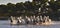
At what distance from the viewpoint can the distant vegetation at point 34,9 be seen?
15.6 metres

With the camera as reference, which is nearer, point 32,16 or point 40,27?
point 40,27

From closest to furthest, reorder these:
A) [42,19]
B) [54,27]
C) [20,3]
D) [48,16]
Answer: [54,27] < [42,19] < [48,16] < [20,3]

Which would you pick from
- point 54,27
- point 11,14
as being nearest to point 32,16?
point 11,14

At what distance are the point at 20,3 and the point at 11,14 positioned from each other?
1.24m

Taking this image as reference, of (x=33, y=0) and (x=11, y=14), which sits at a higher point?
(x=33, y=0)

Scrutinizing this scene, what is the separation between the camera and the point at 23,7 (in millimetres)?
16016

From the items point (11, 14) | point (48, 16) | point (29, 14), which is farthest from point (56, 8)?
point (11, 14)

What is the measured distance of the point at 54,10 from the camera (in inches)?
626

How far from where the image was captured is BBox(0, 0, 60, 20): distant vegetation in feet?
51.1

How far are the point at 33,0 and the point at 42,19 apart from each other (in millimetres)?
3048

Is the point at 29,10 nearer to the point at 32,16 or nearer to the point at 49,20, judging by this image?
the point at 32,16

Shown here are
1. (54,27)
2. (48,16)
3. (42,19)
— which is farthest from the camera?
(48,16)

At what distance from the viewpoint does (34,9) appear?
15.8 metres

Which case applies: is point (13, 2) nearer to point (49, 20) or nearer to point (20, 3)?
point (20, 3)
